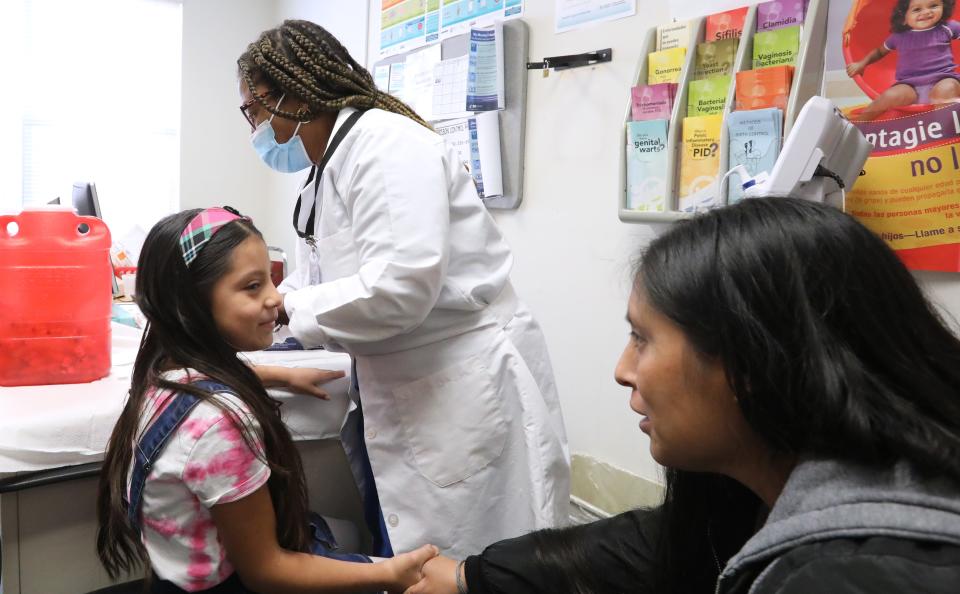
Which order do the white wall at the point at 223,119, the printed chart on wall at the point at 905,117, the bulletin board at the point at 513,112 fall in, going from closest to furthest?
the printed chart on wall at the point at 905,117 → the bulletin board at the point at 513,112 → the white wall at the point at 223,119

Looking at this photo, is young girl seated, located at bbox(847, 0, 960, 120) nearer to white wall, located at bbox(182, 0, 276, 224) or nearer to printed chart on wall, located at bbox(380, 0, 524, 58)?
printed chart on wall, located at bbox(380, 0, 524, 58)

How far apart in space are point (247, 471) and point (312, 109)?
0.76m

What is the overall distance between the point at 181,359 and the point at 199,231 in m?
0.19

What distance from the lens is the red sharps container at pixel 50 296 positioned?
120 centimetres

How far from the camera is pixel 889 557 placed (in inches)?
19.3

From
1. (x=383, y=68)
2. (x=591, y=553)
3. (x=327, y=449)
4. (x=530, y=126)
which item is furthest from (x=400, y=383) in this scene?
(x=383, y=68)

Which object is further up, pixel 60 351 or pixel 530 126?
pixel 530 126

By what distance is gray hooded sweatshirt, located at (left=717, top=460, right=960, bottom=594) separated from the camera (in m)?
0.50

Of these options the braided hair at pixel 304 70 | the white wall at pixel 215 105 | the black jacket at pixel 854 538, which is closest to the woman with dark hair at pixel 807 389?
the black jacket at pixel 854 538

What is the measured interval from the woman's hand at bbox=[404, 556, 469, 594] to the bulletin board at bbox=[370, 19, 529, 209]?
1.31 metres

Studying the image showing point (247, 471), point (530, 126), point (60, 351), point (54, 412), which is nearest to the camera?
point (247, 471)

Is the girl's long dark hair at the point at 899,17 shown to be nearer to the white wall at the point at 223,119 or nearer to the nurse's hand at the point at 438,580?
the nurse's hand at the point at 438,580

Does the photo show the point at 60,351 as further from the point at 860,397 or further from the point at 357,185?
the point at 860,397

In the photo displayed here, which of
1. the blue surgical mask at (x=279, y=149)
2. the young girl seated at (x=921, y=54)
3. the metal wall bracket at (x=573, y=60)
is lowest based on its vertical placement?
the blue surgical mask at (x=279, y=149)
